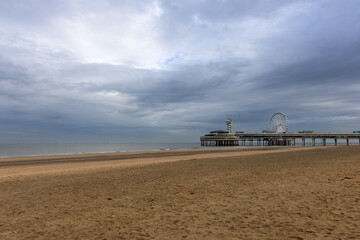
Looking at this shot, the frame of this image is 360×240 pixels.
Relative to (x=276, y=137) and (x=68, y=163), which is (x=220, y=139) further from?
(x=68, y=163)

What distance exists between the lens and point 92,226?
20.7 feet

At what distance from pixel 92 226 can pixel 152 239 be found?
6.60 feet

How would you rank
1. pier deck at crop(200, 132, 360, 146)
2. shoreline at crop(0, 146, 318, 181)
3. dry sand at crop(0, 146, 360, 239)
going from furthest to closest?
pier deck at crop(200, 132, 360, 146) < shoreline at crop(0, 146, 318, 181) < dry sand at crop(0, 146, 360, 239)

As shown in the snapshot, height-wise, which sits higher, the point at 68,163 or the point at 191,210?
the point at 191,210

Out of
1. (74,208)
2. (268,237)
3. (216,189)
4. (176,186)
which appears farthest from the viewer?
(176,186)

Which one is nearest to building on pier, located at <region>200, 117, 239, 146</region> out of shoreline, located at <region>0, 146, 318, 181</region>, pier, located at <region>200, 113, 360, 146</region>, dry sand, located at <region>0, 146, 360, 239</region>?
pier, located at <region>200, 113, 360, 146</region>

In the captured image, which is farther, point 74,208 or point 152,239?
point 74,208

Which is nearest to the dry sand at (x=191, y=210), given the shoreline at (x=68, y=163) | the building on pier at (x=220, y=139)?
the shoreline at (x=68, y=163)

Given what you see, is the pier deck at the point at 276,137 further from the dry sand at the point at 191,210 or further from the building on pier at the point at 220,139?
the dry sand at the point at 191,210

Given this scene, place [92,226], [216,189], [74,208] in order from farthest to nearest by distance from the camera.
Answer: [216,189]
[74,208]
[92,226]

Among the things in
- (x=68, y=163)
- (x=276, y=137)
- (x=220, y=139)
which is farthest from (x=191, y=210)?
Result: (x=276, y=137)

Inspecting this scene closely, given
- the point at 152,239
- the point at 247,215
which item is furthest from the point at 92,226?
the point at 247,215

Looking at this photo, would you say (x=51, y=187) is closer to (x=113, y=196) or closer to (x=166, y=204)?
(x=113, y=196)

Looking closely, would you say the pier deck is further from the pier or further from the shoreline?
the shoreline
